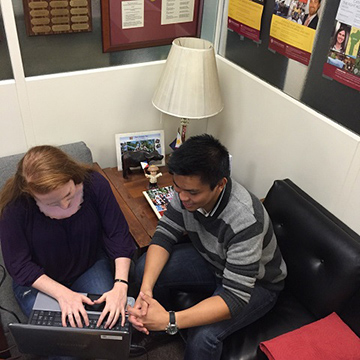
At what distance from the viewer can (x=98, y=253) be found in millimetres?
1619

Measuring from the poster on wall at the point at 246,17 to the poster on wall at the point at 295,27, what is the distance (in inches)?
3.6

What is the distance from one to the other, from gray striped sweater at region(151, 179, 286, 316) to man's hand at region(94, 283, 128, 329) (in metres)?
0.35

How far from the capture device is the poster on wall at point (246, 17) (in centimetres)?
172

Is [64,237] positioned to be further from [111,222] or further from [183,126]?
[183,126]

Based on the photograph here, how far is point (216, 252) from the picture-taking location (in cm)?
148

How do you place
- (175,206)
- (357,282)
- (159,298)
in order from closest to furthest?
(357,282) < (175,206) < (159,298)

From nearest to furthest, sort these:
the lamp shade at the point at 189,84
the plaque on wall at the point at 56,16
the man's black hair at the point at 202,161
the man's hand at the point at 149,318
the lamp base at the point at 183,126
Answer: the man's black hair at the point at 202,161 → the man's hand at the point at 149,318 → the plaque on wall at the point at 56,16 → the lamp shade at the point at 189,84 → the lamp base at the point at 183,126

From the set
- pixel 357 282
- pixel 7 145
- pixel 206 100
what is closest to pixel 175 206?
pixel 206 100

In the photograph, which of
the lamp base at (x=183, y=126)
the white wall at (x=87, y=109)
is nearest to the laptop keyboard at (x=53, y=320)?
the white wall at (x=87, y=109)

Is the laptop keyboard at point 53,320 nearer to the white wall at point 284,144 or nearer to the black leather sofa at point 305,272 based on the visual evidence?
the black leather sofa at point 305,272

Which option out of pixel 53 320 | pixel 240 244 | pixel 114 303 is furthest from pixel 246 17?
pixel 53 320

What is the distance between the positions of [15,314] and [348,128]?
1424mm

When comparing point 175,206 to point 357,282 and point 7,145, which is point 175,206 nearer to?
point 357,282

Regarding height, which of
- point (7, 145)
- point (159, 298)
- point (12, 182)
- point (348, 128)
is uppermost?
point (348, 128)
